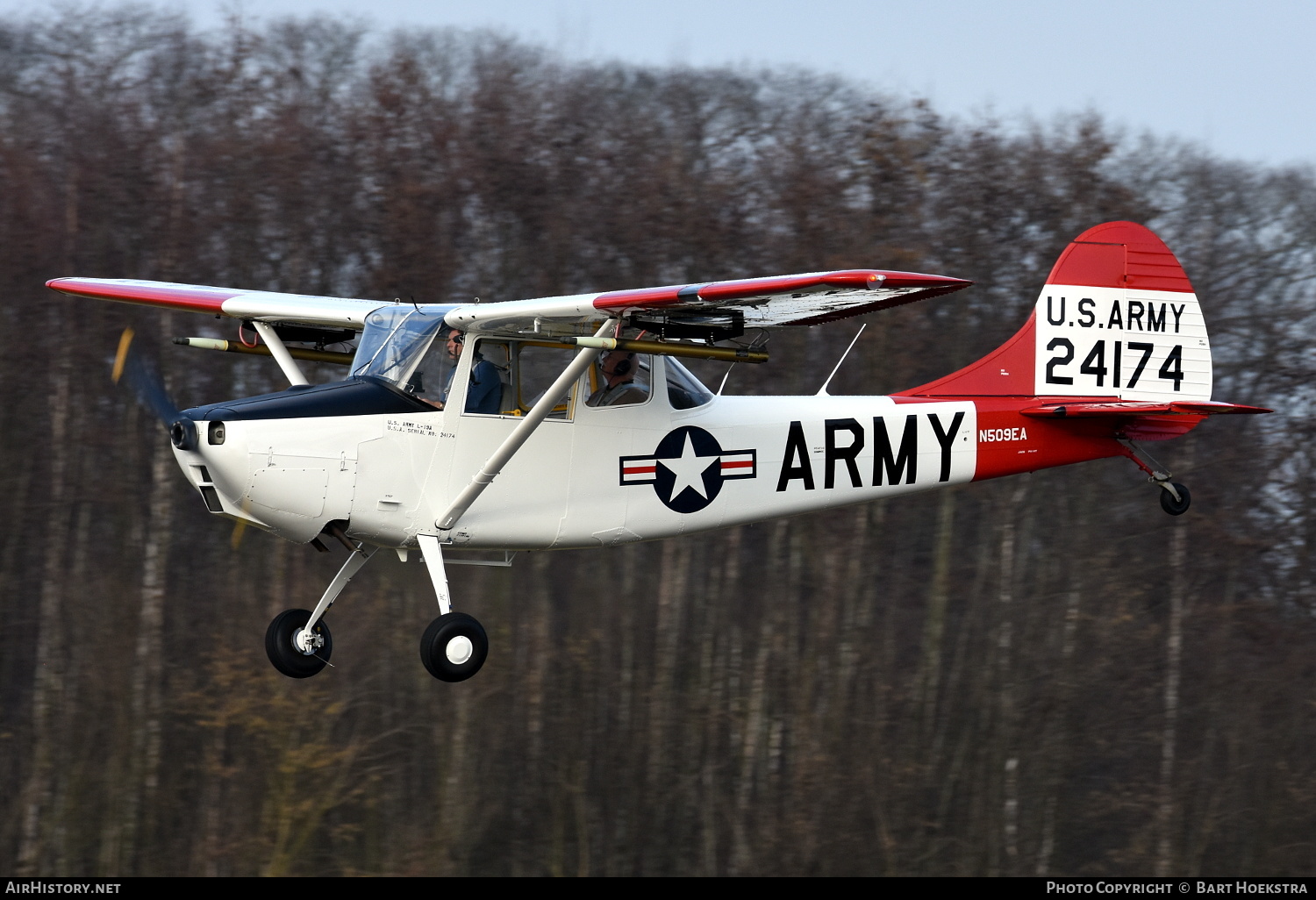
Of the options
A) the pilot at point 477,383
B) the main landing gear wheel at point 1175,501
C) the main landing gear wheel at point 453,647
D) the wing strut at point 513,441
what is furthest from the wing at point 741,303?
the main landing gear wheel at point 1175,501

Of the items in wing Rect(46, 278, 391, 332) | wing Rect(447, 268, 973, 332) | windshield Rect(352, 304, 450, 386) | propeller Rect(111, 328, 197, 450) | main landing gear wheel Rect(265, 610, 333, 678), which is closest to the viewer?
wing Rect(447, 268, 973, 332)

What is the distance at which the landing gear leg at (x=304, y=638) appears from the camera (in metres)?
10.3

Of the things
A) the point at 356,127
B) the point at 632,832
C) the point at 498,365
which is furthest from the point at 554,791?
the point at 498,365

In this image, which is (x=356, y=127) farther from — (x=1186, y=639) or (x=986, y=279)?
(x=1186, y=639)

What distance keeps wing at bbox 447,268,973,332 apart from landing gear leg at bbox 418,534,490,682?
1439mm

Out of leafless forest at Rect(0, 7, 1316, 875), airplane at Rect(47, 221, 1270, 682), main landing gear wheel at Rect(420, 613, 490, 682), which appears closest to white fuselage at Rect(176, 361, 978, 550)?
airplane at Rect(47, 221, 1270, 682)

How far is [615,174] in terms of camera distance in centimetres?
2462

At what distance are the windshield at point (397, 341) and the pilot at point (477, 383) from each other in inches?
6.1

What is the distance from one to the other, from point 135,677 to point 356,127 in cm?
932

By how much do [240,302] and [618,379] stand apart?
287cm

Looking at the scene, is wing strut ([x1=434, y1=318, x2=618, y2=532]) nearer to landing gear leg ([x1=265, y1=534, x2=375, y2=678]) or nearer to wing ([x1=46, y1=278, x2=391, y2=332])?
landing gear leg ([x1=265, y1=534, x2=375, y2=678])

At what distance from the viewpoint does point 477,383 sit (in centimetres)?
987

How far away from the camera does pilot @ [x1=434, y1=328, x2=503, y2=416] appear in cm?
980

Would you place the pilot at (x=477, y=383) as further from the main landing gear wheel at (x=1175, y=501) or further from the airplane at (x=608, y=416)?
the main landing gear wheel at (x=1175, y=501)
